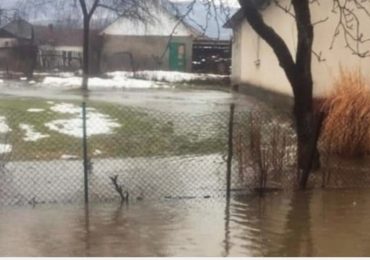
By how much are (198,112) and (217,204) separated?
35.3 feet

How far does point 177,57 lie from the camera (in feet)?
161

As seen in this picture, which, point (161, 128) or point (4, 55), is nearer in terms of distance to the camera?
point (161, 128)

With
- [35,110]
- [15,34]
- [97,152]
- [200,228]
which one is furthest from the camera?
[15,34]

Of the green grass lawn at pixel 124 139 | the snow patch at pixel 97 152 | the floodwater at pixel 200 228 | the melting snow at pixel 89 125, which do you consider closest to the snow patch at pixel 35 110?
the green grass lawn at pixel 124 139

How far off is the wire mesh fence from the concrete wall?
1275 inches

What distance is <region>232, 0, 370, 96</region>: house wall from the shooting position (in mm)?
17453

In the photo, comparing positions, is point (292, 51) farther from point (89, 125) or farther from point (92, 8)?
point (92, 8)

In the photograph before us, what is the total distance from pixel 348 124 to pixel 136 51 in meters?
42.9

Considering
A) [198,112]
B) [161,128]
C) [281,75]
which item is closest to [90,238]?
[161,128]

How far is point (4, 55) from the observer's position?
47250mm

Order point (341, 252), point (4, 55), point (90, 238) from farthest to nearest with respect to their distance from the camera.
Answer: point (4, 55) < point (90, 238) < point (341, 252)

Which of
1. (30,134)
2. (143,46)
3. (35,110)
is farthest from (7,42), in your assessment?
(30,134)

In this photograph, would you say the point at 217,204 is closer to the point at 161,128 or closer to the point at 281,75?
the point at 161,128

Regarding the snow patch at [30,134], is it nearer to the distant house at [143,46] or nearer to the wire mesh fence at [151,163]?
the wire mesh fence at [151,163]
